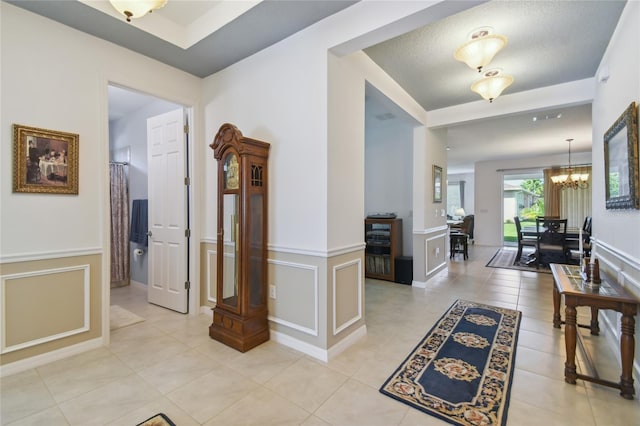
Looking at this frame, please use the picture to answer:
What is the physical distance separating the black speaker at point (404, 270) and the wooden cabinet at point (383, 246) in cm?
8

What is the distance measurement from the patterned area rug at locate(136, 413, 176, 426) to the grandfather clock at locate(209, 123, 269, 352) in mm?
Result: 802

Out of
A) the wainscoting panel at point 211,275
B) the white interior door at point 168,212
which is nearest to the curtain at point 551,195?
the wainscoting panel at point 211,275

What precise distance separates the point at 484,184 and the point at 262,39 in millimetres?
8692

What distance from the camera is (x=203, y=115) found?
11.0 ft

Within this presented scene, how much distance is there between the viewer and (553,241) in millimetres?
5461

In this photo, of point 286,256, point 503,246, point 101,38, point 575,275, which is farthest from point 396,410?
point 503,246

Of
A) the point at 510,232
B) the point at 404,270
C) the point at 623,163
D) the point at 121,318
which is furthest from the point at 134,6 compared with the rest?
the point at 510,232

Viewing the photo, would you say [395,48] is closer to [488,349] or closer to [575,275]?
[575,275]

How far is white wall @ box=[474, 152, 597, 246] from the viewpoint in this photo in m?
8.78

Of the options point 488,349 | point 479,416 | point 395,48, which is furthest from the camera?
point 395,48

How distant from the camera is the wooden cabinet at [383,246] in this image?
4.77 meters

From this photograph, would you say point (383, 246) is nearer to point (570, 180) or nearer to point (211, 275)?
point (211, 275)

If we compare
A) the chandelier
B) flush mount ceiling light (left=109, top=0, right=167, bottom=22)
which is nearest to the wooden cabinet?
flush mount ceiling light (left=109, top=0, right=167, bottom=22)

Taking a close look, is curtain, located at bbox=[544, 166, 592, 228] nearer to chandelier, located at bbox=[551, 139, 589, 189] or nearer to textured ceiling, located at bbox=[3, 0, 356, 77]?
chandelier, located at bbox=[551, 139, 589, 189]
